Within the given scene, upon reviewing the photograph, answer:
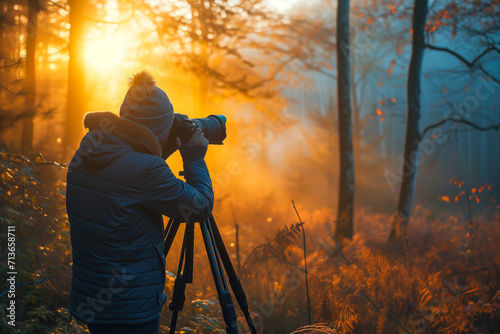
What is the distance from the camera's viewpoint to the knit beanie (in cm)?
184

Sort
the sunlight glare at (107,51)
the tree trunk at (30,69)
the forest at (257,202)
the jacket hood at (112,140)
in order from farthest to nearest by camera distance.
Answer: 1. the sunlight glare at (107,51)
2. the tree trunk at (30,69)
3. the forest at (257,202)
4. the jacket hood at (112,140)

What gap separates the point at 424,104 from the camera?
40.6 metres

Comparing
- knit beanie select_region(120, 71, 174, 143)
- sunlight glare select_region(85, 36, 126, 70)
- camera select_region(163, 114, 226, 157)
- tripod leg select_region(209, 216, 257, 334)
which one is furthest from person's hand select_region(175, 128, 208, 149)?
sunlight glare select_region(85, 36, 126, 70)

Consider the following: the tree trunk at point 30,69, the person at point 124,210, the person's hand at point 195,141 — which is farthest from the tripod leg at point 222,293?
the tree trunk at point 30,69

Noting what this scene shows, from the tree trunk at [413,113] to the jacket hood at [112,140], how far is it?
6.04m

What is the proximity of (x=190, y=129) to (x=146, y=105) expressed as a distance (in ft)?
0.98

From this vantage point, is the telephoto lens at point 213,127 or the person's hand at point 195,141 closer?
the person's hand at point 195,141

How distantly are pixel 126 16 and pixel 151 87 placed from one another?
593 cm

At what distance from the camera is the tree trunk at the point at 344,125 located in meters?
7.13

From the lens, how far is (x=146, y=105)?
184 cm

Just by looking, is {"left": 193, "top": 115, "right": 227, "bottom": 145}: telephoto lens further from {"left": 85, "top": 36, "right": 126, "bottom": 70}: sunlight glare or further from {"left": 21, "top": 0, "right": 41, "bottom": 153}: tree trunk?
{"left": 85, "top": 36, "right": 126, "bottom": 70}: sunlight glare

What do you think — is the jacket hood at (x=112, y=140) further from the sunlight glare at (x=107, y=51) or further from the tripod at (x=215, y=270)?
the sunlight glare at (x=107, y=51)

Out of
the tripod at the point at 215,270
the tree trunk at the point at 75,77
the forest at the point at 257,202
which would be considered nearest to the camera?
the tripod at the point at 215,270

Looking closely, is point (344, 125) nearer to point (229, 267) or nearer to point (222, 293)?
point (229, 267)
